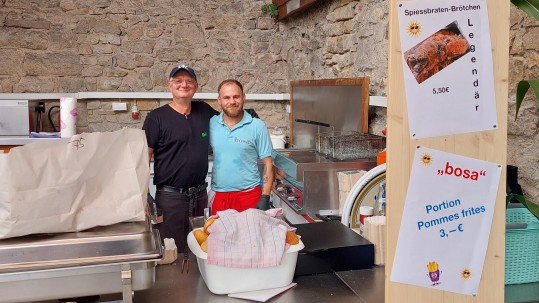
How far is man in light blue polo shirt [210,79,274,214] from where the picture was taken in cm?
314

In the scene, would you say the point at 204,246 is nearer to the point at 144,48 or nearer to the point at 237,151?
the point at 237,151

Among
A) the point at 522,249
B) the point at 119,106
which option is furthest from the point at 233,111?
the point at 119,106

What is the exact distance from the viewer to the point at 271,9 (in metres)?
5.07

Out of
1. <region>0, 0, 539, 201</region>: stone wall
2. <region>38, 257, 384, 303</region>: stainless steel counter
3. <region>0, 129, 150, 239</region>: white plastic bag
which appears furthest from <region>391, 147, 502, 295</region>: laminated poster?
<region>0, 0, 539, 201</region>: stone wall

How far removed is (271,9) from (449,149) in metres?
3.96

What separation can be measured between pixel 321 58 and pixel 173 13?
1637 millimetres

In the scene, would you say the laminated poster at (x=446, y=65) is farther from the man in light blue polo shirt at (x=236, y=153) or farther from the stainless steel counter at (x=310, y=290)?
the man in light blue polo shirt at (x=236, y=153)

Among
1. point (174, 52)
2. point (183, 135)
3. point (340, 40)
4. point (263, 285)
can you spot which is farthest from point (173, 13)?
point (263, 285)

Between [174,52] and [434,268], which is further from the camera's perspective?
[174,52]

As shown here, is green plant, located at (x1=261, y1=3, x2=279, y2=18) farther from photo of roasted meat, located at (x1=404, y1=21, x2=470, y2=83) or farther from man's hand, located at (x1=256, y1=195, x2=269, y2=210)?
photo of roasted meat, located at (x1=404, y1=21, x2=470, y2=83)

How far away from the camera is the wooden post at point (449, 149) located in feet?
4.34

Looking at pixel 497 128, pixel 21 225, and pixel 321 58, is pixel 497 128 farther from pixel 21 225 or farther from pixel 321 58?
pixel 321 58

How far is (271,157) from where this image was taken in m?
3.25

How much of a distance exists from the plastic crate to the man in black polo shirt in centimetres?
187
